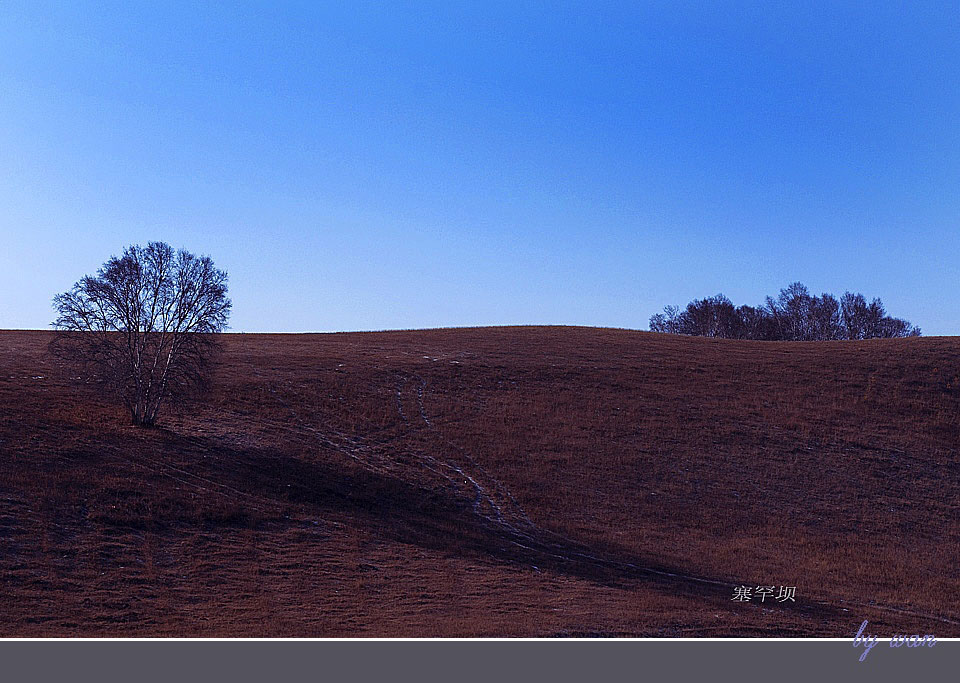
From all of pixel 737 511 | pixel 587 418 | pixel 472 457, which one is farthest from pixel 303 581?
pixel 587 418

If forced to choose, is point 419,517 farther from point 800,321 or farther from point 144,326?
point 800,321

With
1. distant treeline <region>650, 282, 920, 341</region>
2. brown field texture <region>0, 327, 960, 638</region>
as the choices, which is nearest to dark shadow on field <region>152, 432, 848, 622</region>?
brown field texture <region>0, 327, 960, 638</region>

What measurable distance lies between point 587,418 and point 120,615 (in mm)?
26467

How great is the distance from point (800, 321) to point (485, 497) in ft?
298

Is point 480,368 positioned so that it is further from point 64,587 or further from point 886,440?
point 64,587

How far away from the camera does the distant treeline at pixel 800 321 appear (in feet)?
346

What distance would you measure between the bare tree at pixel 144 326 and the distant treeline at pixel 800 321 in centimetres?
8400

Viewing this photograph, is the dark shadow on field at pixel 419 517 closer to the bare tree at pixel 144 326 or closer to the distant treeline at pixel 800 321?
the bare tree at pixel 144 326

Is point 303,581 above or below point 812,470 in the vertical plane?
below

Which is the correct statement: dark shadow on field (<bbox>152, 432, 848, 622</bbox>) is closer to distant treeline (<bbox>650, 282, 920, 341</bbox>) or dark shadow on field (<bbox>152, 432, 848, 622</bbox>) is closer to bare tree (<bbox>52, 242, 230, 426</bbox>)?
bare tree (<bbox>52, 242, 230, 426</bbox>)

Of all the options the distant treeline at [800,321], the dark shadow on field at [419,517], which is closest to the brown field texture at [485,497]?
the dark shadow on field at [419,517]

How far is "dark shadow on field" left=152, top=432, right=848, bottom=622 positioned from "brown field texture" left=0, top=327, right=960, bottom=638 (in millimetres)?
115

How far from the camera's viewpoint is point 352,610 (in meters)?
17.8

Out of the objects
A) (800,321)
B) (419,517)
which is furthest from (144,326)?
(800,321)
